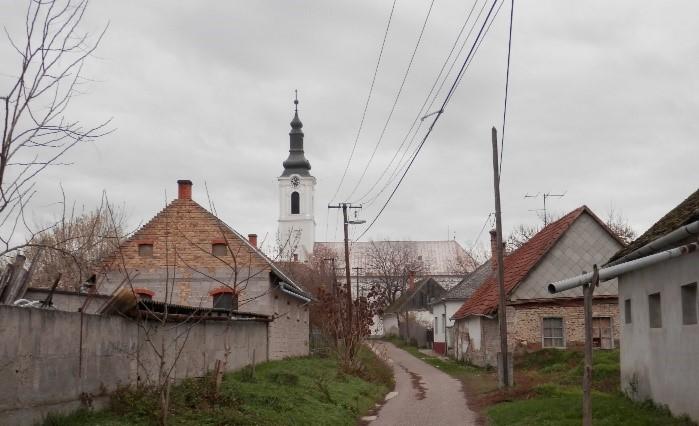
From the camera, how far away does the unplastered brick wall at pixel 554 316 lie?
Result: 2991 cm

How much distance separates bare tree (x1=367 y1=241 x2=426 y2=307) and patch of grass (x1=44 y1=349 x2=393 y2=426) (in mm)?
59213

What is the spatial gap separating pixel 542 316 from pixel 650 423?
17.6 metres

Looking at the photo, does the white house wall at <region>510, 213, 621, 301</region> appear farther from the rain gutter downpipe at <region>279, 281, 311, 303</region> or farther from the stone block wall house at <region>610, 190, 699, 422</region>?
the stone block wall house at <region>610, 190, 699, 422</region>

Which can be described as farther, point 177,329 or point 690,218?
point 177,329

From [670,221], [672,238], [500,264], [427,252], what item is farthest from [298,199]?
[672,238]

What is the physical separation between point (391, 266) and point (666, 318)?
3079 inches

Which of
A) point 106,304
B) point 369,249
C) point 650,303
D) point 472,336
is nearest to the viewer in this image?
point 106,304

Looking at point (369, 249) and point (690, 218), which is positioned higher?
point (369, 249)

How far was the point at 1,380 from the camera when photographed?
852 cm

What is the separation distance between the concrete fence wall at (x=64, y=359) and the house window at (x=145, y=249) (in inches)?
611

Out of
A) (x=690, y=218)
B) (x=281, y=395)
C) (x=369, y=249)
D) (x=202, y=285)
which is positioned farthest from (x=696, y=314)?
(x=369, y=249)

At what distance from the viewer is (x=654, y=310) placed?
1531 centimetres

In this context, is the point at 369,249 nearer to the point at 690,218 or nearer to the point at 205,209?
the point at 205,209

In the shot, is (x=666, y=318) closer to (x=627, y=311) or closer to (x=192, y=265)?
(x=627, y=311)
